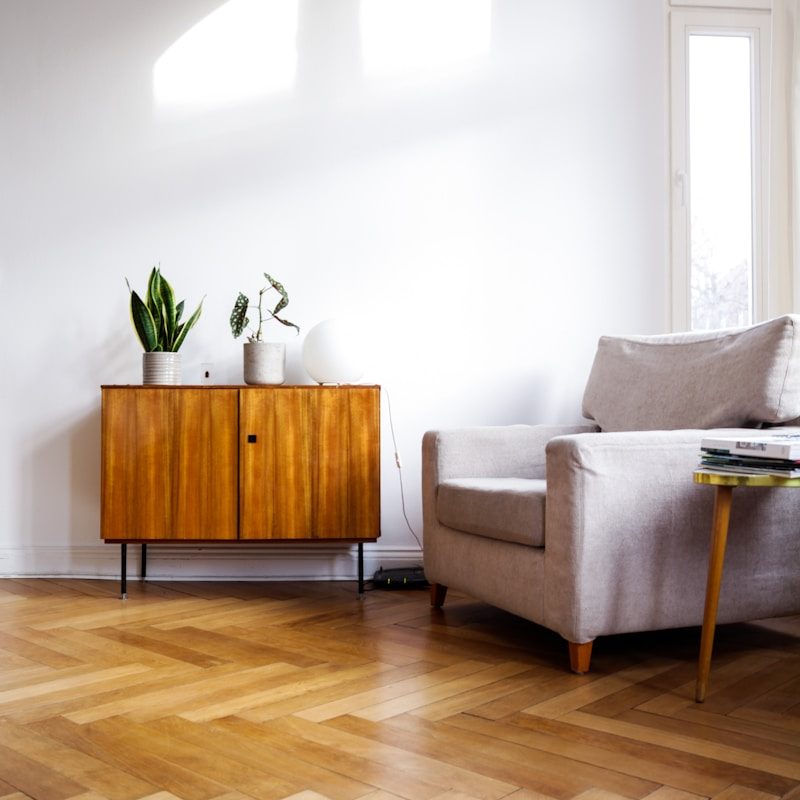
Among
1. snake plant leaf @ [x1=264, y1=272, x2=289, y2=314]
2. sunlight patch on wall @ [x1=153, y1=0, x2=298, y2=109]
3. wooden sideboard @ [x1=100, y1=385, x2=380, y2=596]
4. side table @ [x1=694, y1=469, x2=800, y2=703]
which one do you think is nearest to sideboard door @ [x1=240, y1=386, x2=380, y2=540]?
wooden sideboard @ [x1=100, y1=385, x2=380, y2=596]


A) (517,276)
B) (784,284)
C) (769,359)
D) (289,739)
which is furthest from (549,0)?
(289,739)

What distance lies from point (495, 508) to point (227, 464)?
3.27 feet

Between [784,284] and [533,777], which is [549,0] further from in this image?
[533,777]

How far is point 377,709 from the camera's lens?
5.98ft

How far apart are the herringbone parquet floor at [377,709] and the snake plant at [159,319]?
2.91 feet

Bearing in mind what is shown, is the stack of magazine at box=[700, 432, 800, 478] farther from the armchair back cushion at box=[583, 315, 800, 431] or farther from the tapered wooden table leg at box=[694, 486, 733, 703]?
the armchair back cushion at box=[583, 315, 800, 431]

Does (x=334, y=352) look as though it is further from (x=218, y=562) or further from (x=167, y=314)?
(x=218, y=562)

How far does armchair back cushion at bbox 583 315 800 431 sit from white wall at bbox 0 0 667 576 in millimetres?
563

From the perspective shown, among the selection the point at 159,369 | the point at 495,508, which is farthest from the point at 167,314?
the point at 495,508

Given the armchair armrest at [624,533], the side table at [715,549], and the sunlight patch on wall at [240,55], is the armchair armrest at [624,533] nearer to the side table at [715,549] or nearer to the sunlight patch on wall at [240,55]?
the side table at [715,549]

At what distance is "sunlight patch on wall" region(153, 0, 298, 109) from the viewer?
3367mm

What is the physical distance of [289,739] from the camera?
1658mm

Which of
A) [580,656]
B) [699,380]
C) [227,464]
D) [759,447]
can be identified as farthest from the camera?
[227,464]

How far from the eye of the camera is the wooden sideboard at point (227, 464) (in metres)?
2.93
